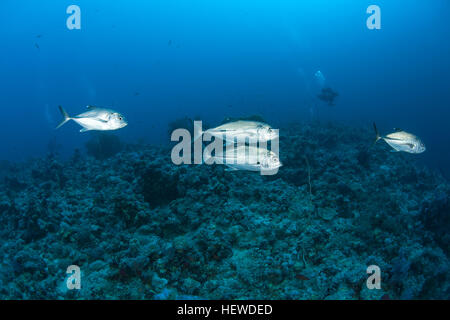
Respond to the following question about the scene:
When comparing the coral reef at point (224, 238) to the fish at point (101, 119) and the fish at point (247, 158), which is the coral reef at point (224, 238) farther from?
the fish at point (101, 119)

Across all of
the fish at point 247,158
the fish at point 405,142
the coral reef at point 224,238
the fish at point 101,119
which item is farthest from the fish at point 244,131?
the fish at point 405,142

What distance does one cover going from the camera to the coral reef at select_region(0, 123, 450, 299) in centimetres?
388

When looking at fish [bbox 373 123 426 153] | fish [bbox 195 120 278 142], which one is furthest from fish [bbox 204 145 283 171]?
fish [bbox 373 123 426 153]

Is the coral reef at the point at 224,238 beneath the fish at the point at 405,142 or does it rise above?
beneath

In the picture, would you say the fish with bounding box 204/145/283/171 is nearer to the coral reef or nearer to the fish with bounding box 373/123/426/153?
the coral reef

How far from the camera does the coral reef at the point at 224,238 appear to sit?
12.7 ft

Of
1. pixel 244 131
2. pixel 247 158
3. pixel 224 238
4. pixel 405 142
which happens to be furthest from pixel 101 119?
pixel 405 142

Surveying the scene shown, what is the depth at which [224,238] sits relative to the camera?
186 inches

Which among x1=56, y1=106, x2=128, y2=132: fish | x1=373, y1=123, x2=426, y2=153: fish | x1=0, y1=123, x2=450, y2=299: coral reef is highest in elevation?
x1=56, y1=106, x2=128, y2=132: fish

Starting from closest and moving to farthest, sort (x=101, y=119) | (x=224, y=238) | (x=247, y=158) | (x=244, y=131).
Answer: (x=247, y=158) < (x=244, y=131) < (x=101, y=119) < (x=224, y=238)

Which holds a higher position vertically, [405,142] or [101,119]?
[101,119]

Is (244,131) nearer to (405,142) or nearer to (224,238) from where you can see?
(224,238)

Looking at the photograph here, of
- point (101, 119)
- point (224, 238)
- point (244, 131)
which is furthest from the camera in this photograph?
point (224, 238)

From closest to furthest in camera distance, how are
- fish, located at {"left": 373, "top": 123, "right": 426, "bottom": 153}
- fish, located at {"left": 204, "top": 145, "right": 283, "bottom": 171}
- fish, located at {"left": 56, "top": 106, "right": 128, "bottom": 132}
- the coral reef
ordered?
fish, located at {"left": 204, "top": 145, "right": 283, "bottom": 171} → the coral reef → fish, located at {"left": 56, "top": 106, "right": 128, "bottom": 132} → fish, located at {"left": 373, "top": 123, "right": 426, "bottom": 153}
